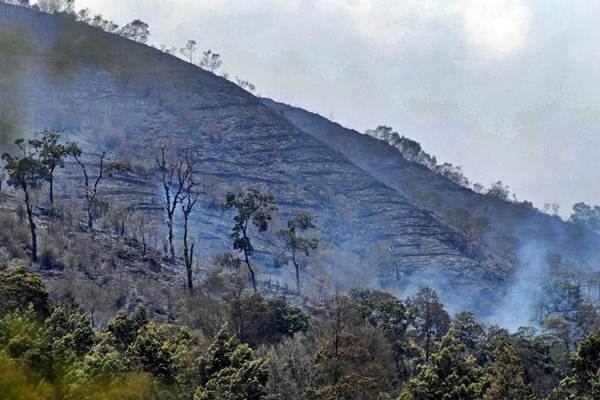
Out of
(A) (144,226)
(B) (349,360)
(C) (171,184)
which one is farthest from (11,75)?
(B) (349,360)

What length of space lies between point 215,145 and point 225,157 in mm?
3974

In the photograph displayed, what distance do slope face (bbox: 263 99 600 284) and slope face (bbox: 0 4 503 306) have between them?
20213mm

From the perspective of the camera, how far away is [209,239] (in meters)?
98.3

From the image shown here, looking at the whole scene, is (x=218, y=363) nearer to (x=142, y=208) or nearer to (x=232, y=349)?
(x=232, y=349)

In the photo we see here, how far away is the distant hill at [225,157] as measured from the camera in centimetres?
10738

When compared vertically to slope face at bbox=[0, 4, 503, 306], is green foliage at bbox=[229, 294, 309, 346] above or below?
below

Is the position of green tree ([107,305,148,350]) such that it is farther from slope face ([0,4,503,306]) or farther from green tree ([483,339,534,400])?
slope face ([0,4,503,306])

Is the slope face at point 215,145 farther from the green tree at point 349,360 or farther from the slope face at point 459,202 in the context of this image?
the green tree at point 349,360

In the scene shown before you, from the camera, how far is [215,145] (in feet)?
416

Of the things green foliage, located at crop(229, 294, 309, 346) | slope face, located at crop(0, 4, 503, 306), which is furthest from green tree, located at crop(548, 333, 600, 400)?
slope face, located at crop(0, 4, 503, 306)

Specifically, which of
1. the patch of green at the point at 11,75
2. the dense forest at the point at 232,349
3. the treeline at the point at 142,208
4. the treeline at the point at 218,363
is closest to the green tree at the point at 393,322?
the dense forest at the point at 232,349

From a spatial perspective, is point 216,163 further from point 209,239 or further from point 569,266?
point 569,266

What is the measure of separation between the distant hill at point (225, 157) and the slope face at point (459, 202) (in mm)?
821

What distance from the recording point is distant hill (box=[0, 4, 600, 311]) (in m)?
107
